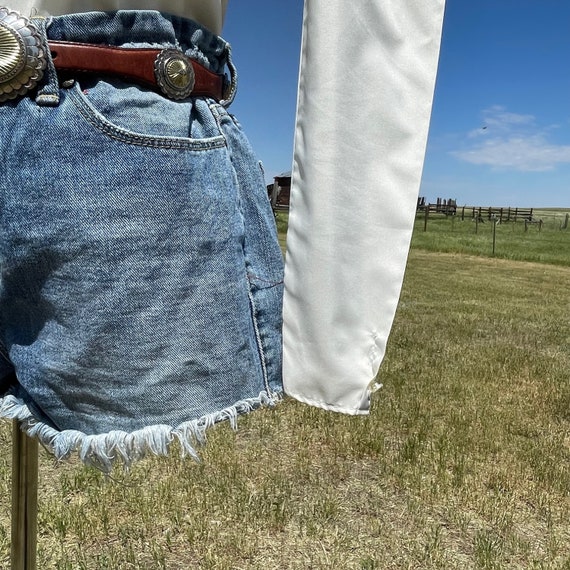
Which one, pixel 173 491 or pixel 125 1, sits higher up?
pixel 125 1

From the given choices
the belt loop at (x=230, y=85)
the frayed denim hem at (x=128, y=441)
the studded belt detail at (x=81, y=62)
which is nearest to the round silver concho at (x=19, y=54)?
the studded belt detail at (x=81, y=62)

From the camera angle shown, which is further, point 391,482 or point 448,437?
point 448,437

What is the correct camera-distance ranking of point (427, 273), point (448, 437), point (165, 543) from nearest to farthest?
point (165, 543) < point (448, 437) < point (427, 273)

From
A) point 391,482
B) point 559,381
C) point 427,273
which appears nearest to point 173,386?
point 391,482

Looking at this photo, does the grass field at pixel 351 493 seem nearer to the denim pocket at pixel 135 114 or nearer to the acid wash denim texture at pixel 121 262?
the acid wash denim texture at pixel 121 262

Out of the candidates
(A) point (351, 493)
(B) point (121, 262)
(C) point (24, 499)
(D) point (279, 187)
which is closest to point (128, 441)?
(B) point (121, 262)

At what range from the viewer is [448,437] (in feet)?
9.56

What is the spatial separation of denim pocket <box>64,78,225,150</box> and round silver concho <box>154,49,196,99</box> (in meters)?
0.01

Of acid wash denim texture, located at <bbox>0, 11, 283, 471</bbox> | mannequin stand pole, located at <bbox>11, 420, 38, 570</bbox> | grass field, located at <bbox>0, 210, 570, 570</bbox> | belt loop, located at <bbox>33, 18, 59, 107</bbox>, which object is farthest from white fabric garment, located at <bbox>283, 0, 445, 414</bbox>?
grass field, located at <bbox>0, 210, 570, 570</bbox>

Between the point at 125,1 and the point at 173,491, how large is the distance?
1.97 m

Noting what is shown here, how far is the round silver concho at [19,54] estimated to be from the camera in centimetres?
68

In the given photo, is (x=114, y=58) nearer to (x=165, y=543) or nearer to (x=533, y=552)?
(x=165, y=543)

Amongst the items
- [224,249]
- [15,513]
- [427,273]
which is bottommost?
[427,273]

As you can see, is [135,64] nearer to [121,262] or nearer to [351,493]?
[121,262]
